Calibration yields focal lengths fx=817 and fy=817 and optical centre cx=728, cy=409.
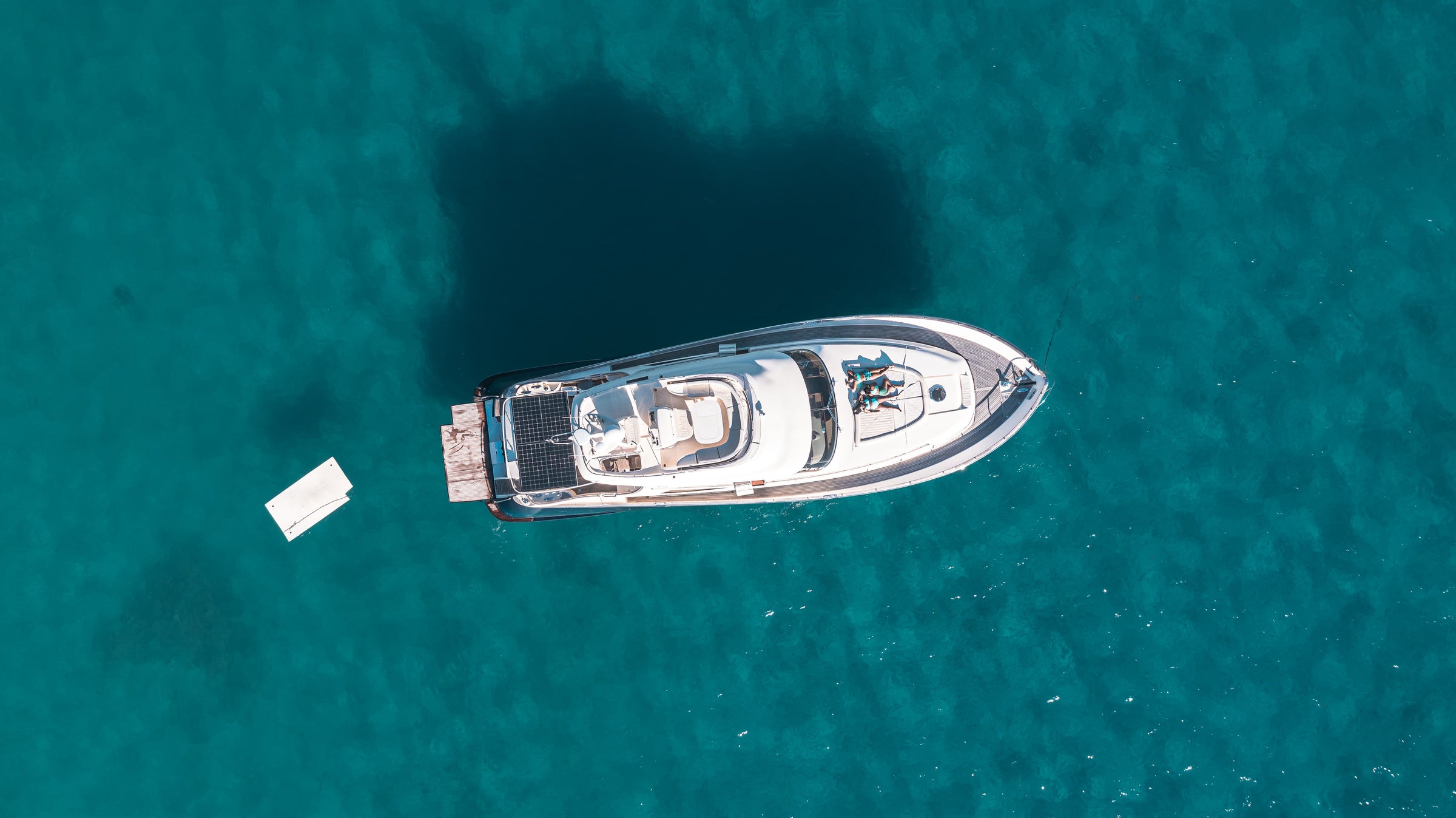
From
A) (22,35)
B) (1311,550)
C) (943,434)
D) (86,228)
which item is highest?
(22,35)

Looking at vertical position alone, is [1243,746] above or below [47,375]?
below

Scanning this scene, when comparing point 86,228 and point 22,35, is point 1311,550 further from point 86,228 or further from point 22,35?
point 22,35

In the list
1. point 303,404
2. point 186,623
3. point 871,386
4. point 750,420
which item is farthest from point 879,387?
point 186,623

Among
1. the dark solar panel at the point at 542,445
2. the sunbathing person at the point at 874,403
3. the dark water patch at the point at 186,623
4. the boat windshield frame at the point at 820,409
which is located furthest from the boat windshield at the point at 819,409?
the dark water patch at the point at 186,623

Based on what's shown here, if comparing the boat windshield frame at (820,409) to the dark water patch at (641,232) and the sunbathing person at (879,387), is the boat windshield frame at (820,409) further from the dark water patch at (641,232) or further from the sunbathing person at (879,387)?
the dark water patch at (641,232)

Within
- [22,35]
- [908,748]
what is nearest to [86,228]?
[22,35]

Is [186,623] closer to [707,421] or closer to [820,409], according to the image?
[707,421]
